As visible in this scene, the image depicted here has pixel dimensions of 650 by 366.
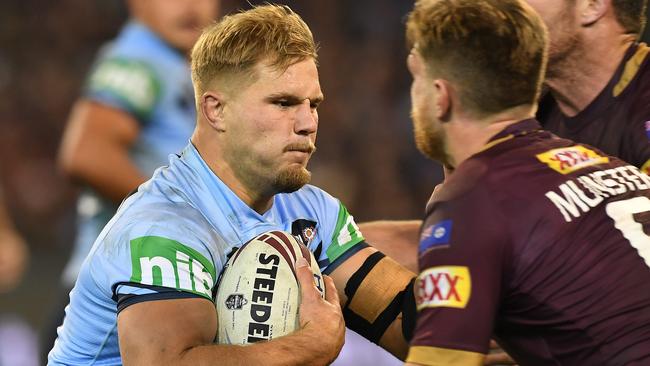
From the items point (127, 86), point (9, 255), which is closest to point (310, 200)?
point (127, 86)

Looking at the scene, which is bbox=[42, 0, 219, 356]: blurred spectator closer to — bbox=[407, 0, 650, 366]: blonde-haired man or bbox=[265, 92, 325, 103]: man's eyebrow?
bbox=[265, 92, 325, 103]: man's eyebrow

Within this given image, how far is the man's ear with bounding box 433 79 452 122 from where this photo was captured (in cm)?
281

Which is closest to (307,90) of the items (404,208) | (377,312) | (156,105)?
(377,312)

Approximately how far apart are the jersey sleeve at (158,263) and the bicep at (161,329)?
0.11ft

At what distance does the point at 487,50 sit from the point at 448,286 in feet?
1.85

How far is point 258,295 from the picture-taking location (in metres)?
3.04

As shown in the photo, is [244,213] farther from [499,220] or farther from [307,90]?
[499,220]

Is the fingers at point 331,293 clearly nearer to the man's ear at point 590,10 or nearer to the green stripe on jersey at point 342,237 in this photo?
the green stripe on jersey at point 342,237

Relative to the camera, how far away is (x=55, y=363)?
336cm

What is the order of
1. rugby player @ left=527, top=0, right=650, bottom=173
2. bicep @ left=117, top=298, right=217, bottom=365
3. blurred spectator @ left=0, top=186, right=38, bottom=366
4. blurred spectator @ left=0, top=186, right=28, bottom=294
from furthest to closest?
blurred spectator @ left=0, top=186, right=38, bottom=366, blurred spectator @ left=0, top=186, right=28, bottom=294, rugby player @ left=527, top=0, right=650, bottom=173, bicep @ left=117, top=298, right=217, bottom=365

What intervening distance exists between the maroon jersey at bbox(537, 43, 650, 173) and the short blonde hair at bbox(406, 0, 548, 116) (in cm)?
75

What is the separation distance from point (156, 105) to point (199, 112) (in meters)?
1.94

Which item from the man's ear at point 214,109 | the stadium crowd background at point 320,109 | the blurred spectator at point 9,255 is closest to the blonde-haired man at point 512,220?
the man's ear at point 214,109

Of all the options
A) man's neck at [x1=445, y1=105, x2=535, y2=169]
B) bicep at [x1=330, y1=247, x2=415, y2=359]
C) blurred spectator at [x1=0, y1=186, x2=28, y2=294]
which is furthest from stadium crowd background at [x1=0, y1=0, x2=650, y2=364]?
man's neck at [x1=445, y1=105, x2=535, y2=169]
